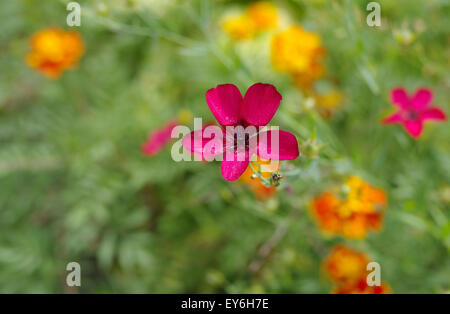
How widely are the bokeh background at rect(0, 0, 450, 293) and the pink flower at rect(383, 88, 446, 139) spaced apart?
14 centimetres

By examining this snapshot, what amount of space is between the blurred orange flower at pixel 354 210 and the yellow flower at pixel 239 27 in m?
0.81

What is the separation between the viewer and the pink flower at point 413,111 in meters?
0.85

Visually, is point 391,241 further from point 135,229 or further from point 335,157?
point 135,229

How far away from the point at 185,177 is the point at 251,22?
642 mm

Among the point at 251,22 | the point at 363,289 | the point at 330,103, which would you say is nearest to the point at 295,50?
the point at 330,103

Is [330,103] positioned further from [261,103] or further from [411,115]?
[261,103]

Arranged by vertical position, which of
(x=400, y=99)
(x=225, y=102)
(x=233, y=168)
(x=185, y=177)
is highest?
(x=185, y=177)

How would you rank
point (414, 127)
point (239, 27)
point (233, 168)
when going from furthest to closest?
point (239, 27)
point (414, 127)
point (233, 168)

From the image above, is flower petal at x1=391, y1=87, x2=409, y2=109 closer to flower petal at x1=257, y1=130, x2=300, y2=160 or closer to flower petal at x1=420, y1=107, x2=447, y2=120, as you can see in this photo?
flower petal at x1=420, y1=107, x2=447, y2=120

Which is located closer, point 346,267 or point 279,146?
point 279,146

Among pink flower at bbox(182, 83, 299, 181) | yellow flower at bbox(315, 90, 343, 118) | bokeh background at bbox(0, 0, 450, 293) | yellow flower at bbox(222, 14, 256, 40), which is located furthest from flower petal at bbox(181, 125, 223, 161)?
yellow flower at bbox(222, 14, 256, 40)

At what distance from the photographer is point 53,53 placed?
151 centimetres

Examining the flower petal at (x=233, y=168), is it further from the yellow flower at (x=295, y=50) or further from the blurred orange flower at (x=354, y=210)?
the yellow flower at (x=295, y=50)

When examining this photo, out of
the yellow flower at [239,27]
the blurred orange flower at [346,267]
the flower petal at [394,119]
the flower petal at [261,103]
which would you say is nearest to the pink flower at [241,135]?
the flower petal at [261,103]
